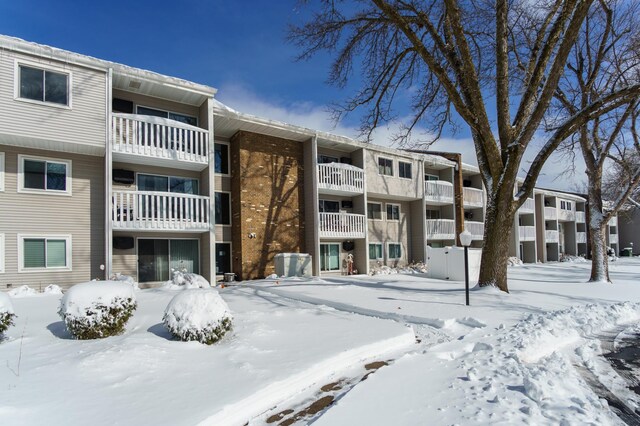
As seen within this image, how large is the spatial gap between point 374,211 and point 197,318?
16534 millimetres

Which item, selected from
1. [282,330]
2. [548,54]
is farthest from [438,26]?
[282,330]

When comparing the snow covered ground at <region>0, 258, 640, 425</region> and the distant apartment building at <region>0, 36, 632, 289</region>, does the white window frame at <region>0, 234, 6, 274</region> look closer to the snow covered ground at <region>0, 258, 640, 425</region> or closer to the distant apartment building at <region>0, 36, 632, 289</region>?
the distant apartment building at <region>0, 36, 632, 289</region>

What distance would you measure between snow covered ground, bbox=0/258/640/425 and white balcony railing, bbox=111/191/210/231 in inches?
166

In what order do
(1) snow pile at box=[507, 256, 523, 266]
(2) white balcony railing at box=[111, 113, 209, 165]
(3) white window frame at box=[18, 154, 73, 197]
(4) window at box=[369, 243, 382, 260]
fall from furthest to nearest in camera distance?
(1) snow pile at box=[507, 256, 523, 266]
(4) window at box=[369, 243, 382, 260]
(2) white balcony railing at box=[111, 113, 209, 165]
(3) white window frame at box=[18, 154, 73, 197]

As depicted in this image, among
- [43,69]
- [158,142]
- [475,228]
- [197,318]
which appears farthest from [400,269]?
[43,69]

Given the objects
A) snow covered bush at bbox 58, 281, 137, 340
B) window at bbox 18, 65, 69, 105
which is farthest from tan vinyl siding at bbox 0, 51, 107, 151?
snow covered bush at bbox 58, 281, 137, 340

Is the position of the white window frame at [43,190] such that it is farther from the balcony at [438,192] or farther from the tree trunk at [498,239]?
the balcony at [438,192]

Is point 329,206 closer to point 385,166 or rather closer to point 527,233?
point 385,166

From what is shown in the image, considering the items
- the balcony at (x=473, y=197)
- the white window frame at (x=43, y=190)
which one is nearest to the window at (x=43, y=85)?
the white window frame at (x=43, y=190)

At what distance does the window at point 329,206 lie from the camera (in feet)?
61.4

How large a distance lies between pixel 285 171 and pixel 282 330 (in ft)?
37.8

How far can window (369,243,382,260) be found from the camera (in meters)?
20.4

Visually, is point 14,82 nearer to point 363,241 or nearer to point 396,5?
point 396,5

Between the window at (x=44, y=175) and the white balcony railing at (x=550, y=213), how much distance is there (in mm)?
33641
